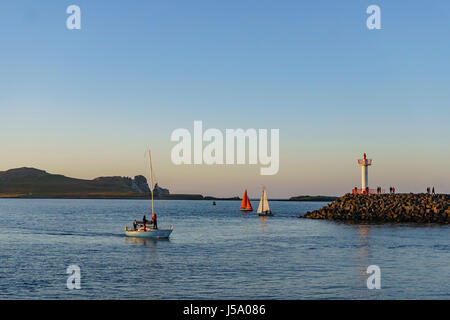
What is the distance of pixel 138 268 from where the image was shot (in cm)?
3534

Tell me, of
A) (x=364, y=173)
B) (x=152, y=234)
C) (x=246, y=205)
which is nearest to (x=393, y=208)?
(x=364, y=173)

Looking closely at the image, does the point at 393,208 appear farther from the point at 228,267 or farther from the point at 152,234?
the point at 228,267

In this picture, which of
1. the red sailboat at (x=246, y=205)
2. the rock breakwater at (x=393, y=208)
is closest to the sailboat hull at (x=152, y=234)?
the rock breakwater at (x=393, y=208)

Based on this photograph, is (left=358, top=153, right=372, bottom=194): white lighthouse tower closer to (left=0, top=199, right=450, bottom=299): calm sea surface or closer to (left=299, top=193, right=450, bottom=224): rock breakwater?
(left=299, top=193, right=450, bottom=224): rock breakwater

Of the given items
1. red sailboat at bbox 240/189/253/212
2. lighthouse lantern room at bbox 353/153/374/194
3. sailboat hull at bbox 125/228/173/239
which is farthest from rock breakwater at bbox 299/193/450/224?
red sailboat at bbox 240/189/253/212

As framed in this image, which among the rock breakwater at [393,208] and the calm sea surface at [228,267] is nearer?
the calm sea surface at [228,267]

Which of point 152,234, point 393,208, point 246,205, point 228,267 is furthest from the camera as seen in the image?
point 246,205

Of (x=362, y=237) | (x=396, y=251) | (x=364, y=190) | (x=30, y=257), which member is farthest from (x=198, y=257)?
(x=364, y=190)

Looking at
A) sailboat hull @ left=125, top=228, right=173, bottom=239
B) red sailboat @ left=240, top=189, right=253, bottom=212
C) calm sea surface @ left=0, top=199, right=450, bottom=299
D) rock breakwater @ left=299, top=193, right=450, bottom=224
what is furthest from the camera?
red sailboat @ left=240, top=189, right=253, bottom=212

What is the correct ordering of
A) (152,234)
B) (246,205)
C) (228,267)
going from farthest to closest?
1. (246,205)
2. (152,234)
3. (228,267)

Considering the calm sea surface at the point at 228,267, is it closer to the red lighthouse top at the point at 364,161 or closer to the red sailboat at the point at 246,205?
the red lighthouse top at the point at 364,161
